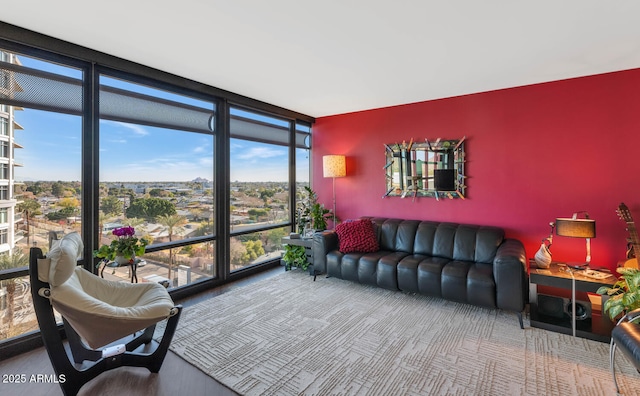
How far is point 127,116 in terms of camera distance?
10.2ft

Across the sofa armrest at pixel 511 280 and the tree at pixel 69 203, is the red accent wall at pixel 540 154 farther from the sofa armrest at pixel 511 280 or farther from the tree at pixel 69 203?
the tree at pixel 69 203

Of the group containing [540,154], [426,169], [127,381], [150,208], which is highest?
[540,154]

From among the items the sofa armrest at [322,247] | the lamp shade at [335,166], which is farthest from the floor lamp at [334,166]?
the sofa armrest at [322,247]

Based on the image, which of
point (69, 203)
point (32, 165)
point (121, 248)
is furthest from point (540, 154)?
point (32, 165)

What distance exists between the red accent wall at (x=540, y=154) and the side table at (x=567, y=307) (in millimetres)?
724

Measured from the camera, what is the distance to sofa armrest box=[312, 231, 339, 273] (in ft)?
13.5

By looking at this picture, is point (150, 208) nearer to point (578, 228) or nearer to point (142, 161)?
point (142, 161)

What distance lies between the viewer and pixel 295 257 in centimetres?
460

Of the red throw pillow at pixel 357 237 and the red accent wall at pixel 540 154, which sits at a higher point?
the red accent wall at pixel 540 154

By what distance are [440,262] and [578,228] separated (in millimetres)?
1315

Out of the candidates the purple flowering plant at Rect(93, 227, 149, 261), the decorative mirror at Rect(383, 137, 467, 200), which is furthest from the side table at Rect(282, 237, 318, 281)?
the purple flowering plant at Rect(93, 227, 149, 261)

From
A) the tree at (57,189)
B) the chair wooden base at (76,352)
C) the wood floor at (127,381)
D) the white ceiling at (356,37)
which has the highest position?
the white ceiling at (356,37)

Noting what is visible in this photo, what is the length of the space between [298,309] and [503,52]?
3232 mm

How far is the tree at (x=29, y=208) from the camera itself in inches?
101
